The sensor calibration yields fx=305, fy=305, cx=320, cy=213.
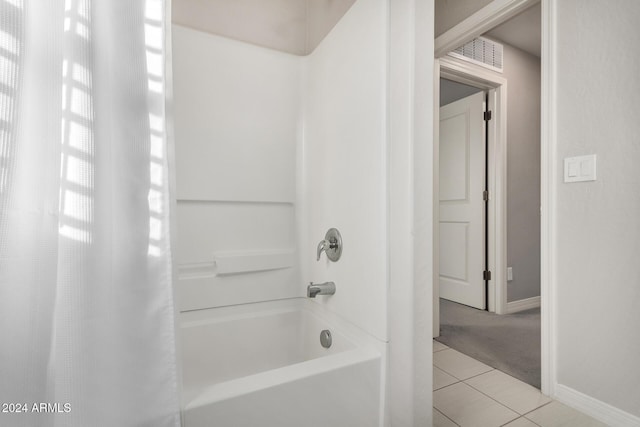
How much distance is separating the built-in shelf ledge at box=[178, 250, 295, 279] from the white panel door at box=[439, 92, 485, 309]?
1.96 metres

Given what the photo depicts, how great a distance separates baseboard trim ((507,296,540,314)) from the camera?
262 centimetres

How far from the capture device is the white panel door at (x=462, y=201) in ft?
8.99

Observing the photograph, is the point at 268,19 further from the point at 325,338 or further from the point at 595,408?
the point at 595,408

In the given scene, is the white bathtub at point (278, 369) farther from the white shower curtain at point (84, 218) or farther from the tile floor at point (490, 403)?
the tile floor at point (490, 403)

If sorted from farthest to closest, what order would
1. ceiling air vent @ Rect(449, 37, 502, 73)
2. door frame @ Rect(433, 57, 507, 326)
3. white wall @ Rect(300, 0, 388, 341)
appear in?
door frame @ Rect(433, 57, 507, 326), ceiling air vent @ Rect(449, 37, 502, 73), white wall @ Rect(300, 0, 388, 341)

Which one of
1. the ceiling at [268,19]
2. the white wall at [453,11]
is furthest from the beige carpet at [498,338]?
the white wall at [453,11]

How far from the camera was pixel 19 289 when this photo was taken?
0.62 meters

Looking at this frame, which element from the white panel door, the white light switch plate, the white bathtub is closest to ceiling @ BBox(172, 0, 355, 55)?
the white light switch plate

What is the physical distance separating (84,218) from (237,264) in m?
0.84

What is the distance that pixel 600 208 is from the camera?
50.1 inches

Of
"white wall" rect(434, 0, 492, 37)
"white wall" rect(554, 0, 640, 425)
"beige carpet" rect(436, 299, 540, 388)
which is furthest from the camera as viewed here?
"white wall" rect(434, 0, 492, 37)

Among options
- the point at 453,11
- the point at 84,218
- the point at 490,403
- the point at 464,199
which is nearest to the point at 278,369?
the point at 84,218

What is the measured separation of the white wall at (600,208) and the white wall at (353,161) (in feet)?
3.19

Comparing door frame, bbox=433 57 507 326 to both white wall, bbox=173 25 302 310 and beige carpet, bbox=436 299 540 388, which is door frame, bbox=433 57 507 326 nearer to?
beige carpet, bbox=436 299 540 388
